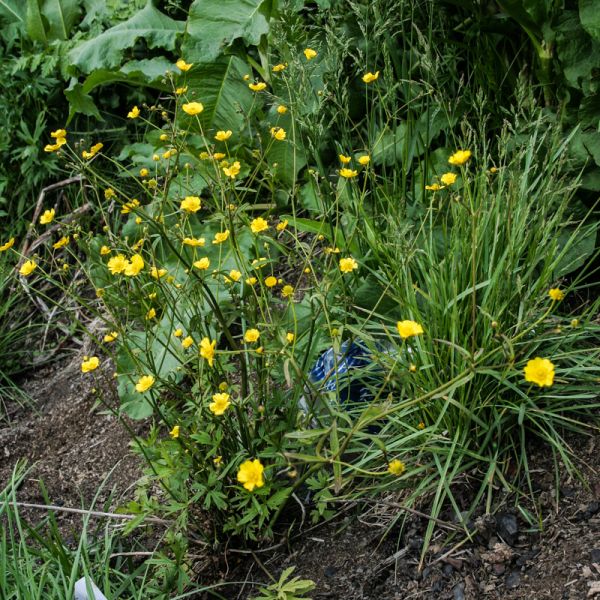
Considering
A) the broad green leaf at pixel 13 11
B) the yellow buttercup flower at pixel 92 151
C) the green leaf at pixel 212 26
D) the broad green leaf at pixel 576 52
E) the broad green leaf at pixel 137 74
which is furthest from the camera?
the broad green leaf at pixel 13 11

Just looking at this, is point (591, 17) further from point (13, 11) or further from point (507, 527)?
point (13, 11)

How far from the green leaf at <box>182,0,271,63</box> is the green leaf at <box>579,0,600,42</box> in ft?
4.31

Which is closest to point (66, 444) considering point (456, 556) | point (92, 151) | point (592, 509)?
point (92, 151)

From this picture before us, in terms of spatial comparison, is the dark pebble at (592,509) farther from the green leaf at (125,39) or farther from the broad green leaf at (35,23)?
the broad green leaf at (35,23)

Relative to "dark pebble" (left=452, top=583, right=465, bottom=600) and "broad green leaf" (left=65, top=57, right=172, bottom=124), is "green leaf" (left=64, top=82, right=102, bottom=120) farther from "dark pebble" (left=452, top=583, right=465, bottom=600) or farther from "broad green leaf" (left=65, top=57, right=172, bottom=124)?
"dark pebble" (left=452, top=583, right=465, bottom=600)

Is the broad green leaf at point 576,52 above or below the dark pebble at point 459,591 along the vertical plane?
above

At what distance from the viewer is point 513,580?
5.84 ft

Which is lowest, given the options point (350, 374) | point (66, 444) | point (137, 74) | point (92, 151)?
point (66, 444)

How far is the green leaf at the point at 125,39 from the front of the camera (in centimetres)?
333

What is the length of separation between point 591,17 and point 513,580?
1.49 metres

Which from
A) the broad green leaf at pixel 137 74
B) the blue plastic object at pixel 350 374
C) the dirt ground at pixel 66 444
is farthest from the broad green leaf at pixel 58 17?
the blue plastic object at pixel 350 374

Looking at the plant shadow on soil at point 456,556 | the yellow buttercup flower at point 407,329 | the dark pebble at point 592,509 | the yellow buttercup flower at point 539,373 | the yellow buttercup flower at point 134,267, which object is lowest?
the plant shadow on soil at point 456,556

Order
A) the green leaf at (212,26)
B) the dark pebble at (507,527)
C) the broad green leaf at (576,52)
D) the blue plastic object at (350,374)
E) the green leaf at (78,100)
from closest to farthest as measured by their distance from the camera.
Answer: the dark pebble at (507,527) < the blue plastic object at (350,374) < the broad green leaf at (576,52) < the green leaf at (212,26) < the green leaf at (78,100)

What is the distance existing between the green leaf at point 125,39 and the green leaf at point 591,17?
1743 millimetres
